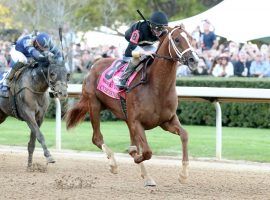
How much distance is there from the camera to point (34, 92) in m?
12.0

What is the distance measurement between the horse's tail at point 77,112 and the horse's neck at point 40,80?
0.52m

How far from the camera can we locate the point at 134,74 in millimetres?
10203

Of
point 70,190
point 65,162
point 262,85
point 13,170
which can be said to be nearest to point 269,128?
point 262,85

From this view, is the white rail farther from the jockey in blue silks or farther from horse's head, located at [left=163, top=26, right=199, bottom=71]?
horse's head, located at [left=163, top=26, right=199, bottom=71]

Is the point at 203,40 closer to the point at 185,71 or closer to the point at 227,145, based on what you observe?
the point at 185,71

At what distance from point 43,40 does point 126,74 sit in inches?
78.8

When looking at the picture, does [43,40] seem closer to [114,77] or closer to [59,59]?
[59,59]

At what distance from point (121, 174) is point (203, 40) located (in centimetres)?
854

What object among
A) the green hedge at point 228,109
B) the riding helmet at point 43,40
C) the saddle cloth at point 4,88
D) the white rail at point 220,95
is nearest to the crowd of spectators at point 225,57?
the green hedge at point 228,109

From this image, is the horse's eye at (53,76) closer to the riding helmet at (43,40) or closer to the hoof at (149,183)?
the riding helmet at (43,40)

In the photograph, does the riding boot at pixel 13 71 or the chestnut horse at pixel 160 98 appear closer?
the chestnut horse at pixel 160 98

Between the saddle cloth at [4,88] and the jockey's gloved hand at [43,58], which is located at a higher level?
the jockey's gloved hand at [43,58]

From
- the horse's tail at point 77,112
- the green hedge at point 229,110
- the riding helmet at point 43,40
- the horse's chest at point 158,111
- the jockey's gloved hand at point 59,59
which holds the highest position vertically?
the riding helmet at point 43,40

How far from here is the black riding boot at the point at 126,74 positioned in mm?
10288
